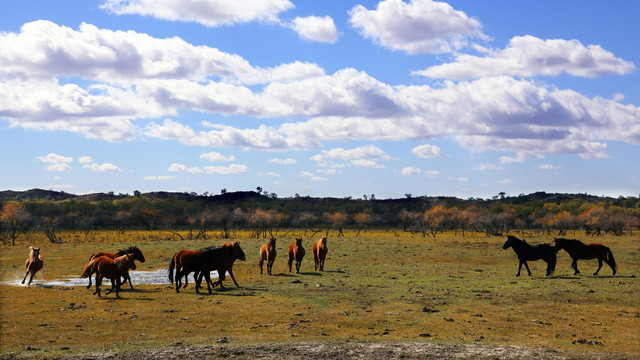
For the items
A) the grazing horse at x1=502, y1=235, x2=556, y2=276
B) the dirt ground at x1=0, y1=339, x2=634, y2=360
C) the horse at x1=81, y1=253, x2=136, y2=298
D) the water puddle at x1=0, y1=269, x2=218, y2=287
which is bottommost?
the water puddle at x1=0, y1=269, x2=218, y2=287

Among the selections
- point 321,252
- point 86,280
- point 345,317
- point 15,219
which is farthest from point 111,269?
point 15,219

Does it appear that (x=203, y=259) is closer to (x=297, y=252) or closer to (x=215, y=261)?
(x=215, y=261)

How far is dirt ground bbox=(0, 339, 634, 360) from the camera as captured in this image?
11.9 metres

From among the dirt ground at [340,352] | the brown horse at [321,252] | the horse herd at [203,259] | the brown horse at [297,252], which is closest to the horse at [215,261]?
the horse herd at [203,259]

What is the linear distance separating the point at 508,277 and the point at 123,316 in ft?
58.4

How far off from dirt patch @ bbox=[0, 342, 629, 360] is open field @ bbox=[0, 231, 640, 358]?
0.15ft

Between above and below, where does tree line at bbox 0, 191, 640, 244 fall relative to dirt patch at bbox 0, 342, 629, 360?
above

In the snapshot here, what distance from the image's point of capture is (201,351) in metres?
12.2

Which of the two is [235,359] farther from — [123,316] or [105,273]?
[105,273]

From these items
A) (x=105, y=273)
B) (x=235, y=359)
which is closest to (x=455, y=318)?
(x=235, y=359)

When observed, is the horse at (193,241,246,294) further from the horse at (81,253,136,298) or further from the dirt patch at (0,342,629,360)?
the dirt patch at (0,342,629,360)

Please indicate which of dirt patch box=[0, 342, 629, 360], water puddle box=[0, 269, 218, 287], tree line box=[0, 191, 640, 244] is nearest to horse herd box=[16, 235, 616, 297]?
water puddle box=[0, 269, 218, 287]

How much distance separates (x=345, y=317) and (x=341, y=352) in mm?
3851

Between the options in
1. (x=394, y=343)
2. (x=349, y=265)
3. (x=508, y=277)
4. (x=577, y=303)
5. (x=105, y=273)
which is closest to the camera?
(x=394, y=343)
